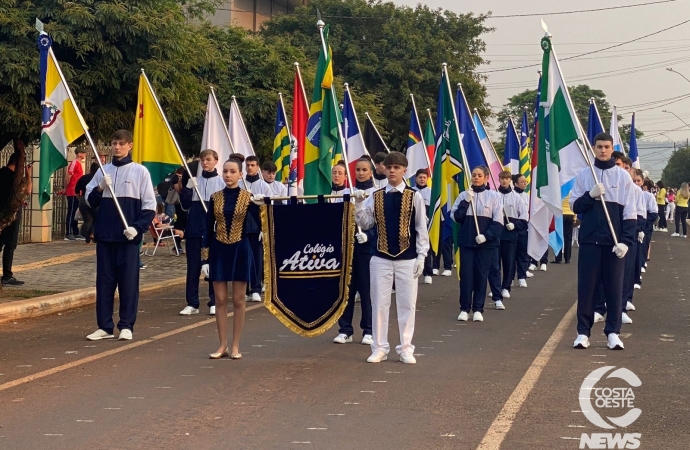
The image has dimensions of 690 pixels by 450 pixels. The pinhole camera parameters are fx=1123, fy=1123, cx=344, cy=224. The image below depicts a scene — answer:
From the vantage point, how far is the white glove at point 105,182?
11500 millimetres

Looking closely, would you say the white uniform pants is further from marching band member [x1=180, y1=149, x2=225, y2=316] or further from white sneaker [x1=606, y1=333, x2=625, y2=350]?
marching band member [x1=180, y1=149, x2=225, y2=316]

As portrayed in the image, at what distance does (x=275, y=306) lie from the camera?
10492mm

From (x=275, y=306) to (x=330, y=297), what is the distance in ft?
1.71

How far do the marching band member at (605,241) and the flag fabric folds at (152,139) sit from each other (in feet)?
16.9

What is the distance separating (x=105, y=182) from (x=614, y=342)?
17.7ft

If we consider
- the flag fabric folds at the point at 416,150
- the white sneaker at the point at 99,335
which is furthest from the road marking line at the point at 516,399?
the flag fabric folds at the point at 416,150

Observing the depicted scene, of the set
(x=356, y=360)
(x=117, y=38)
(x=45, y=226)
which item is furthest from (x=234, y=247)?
(x=45, y=226)

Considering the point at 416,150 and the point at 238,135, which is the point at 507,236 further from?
the point at 238,135

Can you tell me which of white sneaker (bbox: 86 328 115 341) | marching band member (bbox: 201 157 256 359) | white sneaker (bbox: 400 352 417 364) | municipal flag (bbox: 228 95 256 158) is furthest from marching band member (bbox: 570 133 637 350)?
municipal flag (bbox: 228 95 256 158)

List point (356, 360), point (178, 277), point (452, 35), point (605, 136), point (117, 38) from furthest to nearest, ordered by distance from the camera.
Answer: point (452, 35)
point (178, 277)
point (117, 38)
point (605, 136)
point (356, 360)

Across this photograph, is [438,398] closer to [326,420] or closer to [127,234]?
[326,420]

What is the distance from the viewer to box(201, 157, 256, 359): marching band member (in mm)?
10242

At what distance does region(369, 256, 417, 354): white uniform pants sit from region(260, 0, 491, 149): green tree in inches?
1379

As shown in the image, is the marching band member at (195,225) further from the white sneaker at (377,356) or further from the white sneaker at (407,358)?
the white sneaker at (407,358)
